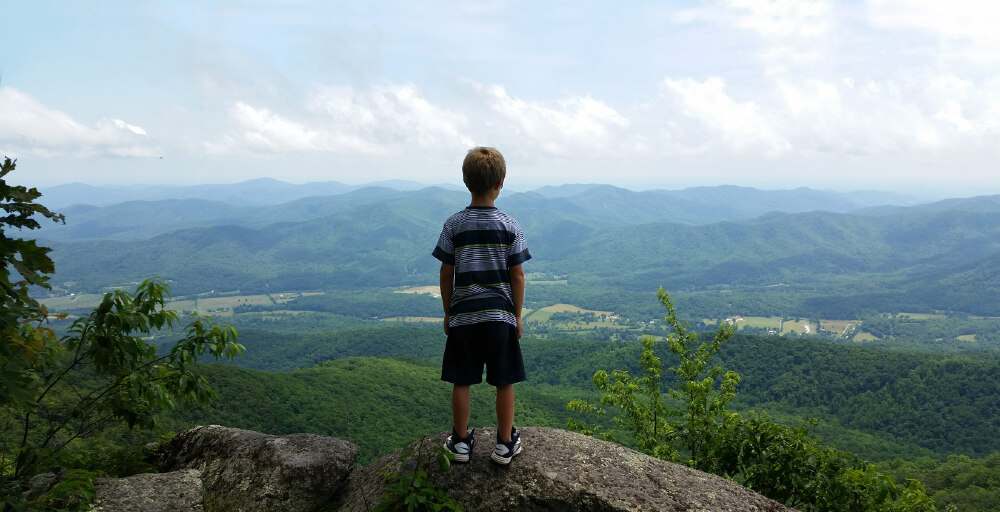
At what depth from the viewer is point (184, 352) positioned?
6500mm

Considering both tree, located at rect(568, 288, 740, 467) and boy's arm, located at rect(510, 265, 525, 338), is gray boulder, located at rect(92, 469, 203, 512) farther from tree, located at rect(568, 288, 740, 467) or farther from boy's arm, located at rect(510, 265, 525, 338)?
tree, located at rect(568, 288, 740, 467)

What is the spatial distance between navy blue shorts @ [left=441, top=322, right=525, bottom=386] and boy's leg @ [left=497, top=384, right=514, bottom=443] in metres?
0.12

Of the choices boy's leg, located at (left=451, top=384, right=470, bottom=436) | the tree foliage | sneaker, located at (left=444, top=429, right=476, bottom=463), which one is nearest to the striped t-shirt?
boy's leg, located at (left=451, top=384, right=470, bottom=436)

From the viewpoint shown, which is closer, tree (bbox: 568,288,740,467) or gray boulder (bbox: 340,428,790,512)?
gray boulder (bbox: 340,428,790,512)

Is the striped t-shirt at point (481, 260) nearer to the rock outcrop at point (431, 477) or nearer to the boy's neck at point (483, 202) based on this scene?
the boy's neck at point (483, 202)

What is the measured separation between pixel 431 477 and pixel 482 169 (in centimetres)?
366

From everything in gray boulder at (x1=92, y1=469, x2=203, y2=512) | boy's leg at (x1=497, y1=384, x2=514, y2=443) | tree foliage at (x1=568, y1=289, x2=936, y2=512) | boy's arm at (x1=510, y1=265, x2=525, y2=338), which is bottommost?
tree foliage at (x1=568, y1=289, x2=936, y2=512)

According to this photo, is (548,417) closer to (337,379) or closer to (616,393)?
(337,379)

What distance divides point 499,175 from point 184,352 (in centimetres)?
457

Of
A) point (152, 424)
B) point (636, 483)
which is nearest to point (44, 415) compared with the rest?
point (152, 424)

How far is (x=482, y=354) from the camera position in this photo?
6098mm

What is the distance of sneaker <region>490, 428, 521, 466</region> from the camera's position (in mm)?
6109

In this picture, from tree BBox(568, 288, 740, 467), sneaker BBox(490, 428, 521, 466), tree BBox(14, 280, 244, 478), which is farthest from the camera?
tree BBox(568, 288, 740, 467)

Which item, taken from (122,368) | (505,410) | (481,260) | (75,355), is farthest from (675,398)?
(75,355)
